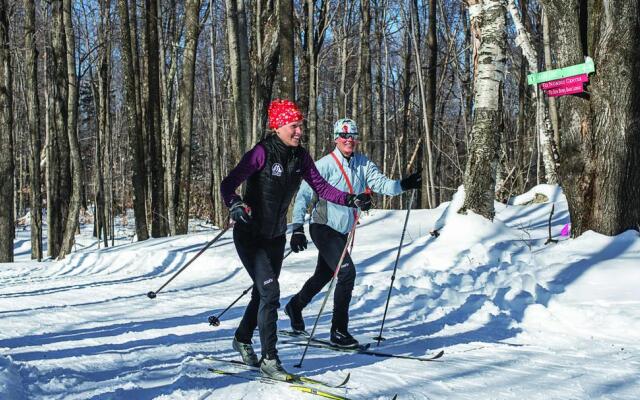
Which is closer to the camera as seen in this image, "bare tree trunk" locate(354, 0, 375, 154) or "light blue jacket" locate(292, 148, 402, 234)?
"light blue jacket" locate(292, 148, 402, 234)

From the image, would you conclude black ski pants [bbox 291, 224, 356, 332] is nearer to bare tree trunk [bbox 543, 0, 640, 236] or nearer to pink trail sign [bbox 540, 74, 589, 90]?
bare tree trunk [bbox 543, 0, 640, 236]

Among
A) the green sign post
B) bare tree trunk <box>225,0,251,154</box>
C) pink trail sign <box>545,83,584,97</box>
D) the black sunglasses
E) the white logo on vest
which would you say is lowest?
the white logo on vest

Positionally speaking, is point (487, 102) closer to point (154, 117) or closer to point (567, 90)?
point (567, 90)

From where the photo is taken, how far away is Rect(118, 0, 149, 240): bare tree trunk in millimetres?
20500

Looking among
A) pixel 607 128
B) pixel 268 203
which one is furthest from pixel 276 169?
pixel 607 128

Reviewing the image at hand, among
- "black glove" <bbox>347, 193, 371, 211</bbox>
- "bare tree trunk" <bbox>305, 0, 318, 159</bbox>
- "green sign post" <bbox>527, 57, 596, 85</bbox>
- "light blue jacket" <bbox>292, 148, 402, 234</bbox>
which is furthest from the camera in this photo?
"bare tree trunk" <bbox>305, 0, 318, 159</bbox>

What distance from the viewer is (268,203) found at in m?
5.35

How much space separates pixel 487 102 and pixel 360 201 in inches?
228

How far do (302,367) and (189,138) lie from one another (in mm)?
15976

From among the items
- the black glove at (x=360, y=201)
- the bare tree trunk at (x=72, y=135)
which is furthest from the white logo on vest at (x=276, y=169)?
the bare tree trunk at (x=72, y=135)

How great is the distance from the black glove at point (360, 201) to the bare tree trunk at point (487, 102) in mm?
5513

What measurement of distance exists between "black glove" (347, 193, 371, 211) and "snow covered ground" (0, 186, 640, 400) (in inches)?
52.7

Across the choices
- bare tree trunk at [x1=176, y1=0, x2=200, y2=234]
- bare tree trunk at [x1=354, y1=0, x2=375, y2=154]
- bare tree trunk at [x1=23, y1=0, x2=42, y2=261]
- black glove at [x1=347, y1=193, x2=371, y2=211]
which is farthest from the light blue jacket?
bare tree trunk at [x1=354, y1=0, x2=375, y2=154]

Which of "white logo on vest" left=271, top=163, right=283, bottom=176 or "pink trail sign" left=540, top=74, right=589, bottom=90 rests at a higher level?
"pink trail sign" left=540, top=74, right=589, bottom=90
